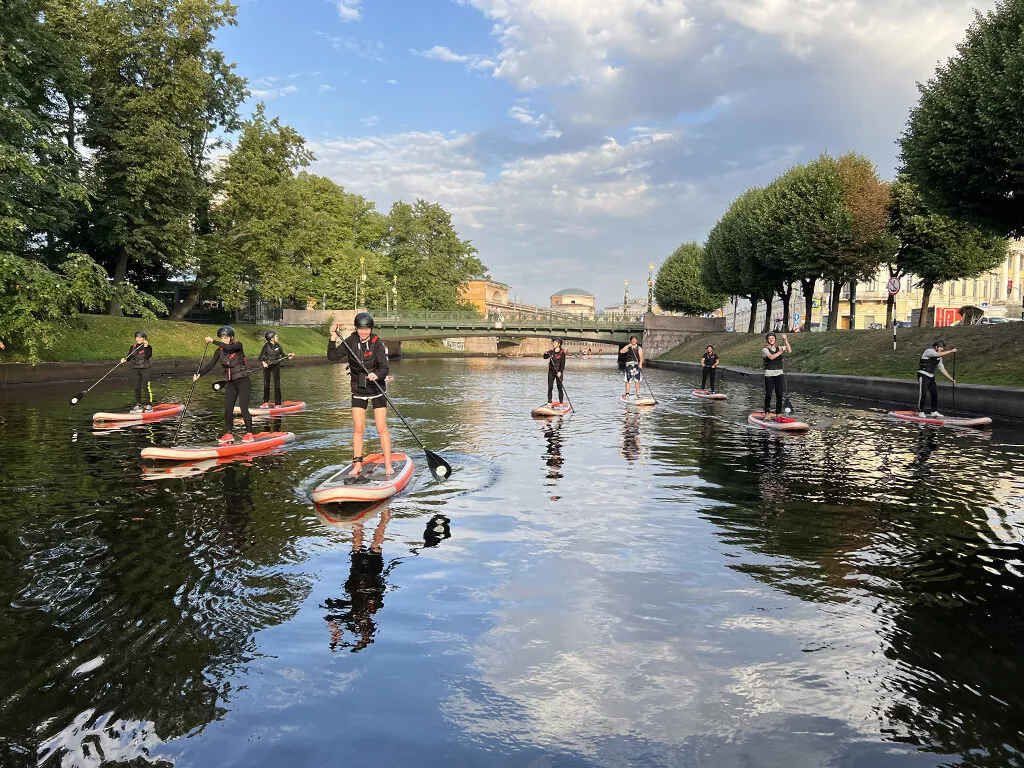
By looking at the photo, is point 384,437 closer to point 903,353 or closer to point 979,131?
point 979,131

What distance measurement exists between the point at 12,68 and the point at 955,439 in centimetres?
4062

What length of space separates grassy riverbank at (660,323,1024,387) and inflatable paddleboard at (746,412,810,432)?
39.4 ft

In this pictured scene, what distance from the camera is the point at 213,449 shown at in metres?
13.3

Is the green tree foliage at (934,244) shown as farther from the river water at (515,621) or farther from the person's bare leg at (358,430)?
the person's bare leg at (358,430)

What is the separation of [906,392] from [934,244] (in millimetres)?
21636

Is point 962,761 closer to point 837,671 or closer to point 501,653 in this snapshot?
point 837,671

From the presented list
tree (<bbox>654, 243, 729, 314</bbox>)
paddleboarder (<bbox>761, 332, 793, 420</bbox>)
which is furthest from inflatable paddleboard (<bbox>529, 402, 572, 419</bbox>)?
tree (<bbox>654, 243, 729, 314</bbox>)

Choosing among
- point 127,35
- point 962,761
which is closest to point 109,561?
point 962,761

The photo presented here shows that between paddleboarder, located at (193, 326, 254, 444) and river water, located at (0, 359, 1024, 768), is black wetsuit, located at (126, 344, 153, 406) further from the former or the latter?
river water, located at (0, 359, 1024, 768)

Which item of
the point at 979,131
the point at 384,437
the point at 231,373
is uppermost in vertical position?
the point at 979,131

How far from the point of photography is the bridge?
241 ft

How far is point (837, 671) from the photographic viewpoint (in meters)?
4.94

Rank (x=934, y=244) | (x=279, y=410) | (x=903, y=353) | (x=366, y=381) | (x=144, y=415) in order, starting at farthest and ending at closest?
(x=934, y=244)
(x=903, y=353)
(x=279, y=410)
(x=144, y=415)
(x=366, y=381)

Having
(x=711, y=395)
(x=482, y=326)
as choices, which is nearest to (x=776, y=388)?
(x=711, y=395)
